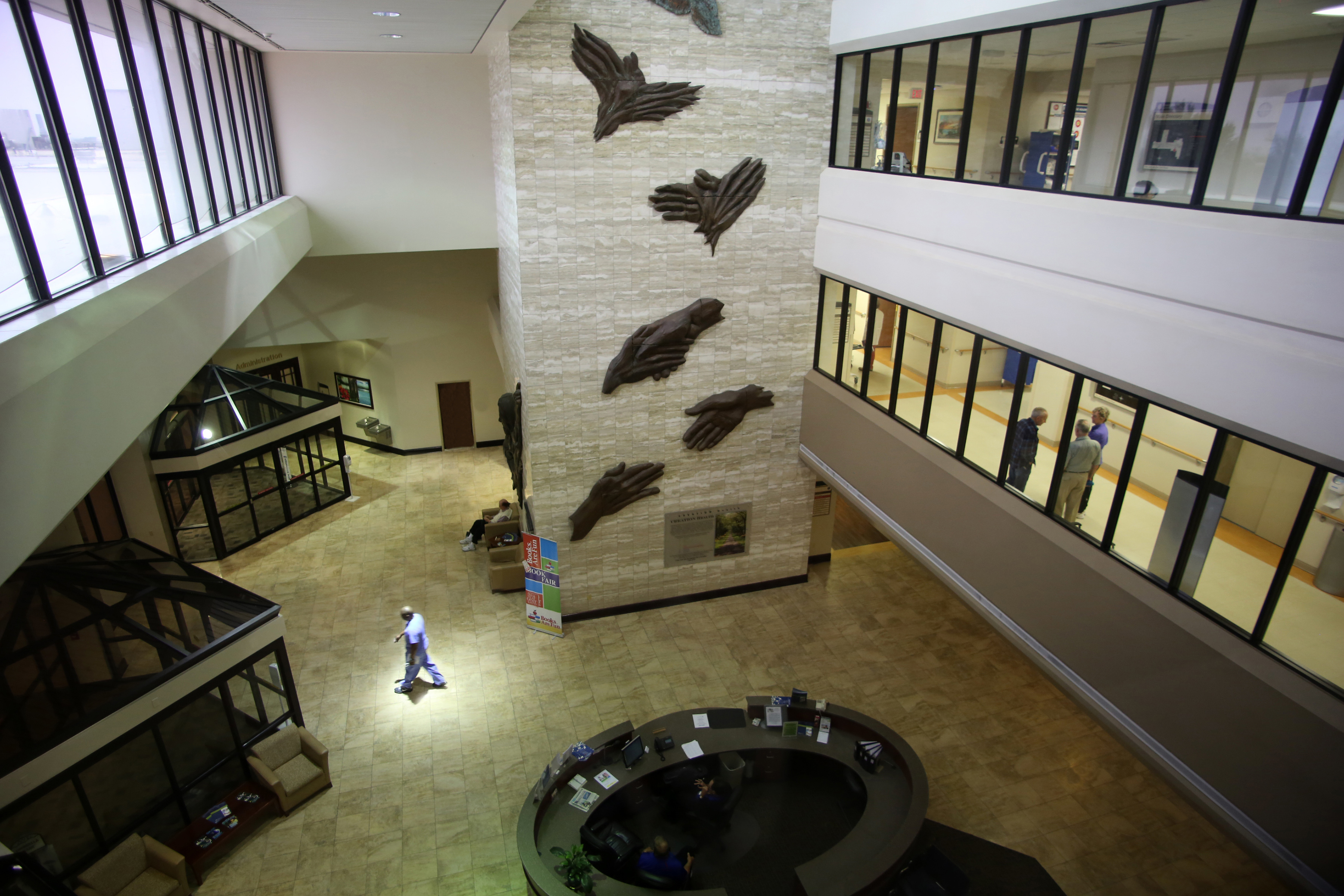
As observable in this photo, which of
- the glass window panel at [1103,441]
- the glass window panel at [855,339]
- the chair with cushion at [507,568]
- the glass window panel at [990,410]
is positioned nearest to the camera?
the glass window panel at [1103,441]

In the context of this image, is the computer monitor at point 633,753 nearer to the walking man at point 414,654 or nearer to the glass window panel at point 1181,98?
the walking man at point 414,654

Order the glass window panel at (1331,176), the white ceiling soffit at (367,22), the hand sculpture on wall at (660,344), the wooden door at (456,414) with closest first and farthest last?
the glass window panel at (1331,176), the white ceiling soffit at (367,22), the hand sculpture on wall at (660,344), the wooden door at (456,414)

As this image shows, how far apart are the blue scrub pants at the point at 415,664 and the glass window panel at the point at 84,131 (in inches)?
234

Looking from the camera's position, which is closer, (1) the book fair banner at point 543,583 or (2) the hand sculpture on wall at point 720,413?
(1) the book fair banner at point 543,583

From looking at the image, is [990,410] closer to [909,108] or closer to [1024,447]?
[1024,447]

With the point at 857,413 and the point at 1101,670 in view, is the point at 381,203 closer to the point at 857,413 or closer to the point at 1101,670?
the point at 857,413

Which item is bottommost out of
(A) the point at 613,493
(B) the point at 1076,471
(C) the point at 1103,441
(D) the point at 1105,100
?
(A) the point at 613,493

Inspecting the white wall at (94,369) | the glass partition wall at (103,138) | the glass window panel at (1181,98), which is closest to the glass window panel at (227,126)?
the glass partition wall at (103,138)

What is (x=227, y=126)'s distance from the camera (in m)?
10.1

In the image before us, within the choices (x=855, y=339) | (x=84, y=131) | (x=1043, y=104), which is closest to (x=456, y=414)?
(x=855, y=339)

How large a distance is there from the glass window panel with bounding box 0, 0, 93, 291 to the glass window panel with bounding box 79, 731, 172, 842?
16.0 feet

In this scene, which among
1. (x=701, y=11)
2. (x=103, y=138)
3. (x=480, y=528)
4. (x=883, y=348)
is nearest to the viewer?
(x=103, y=138)

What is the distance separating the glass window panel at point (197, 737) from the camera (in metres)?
8.14

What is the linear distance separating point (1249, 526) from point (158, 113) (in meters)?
10.9
